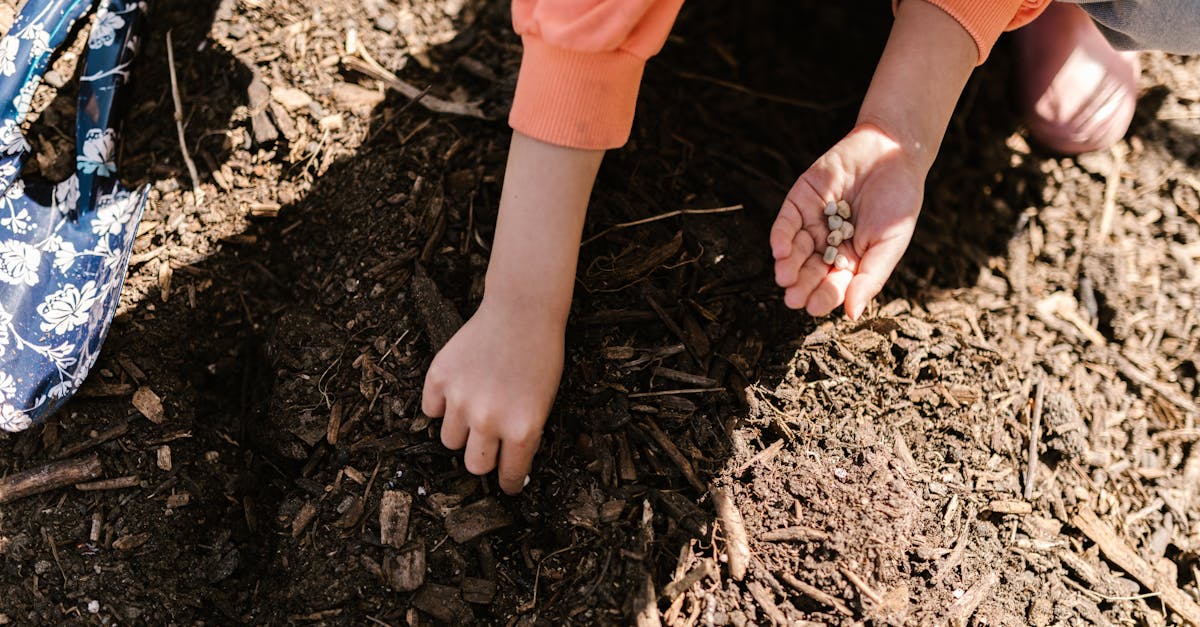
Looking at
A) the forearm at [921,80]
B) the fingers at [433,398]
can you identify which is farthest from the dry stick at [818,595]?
the forearm at [921,80]

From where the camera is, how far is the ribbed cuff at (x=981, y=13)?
61.8 inches

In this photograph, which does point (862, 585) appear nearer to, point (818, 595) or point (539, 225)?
point (818, 595)

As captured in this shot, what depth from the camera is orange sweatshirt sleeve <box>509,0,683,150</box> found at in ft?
4.33

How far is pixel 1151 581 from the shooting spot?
1660 mm

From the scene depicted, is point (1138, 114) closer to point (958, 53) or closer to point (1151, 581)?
point (958, 53)

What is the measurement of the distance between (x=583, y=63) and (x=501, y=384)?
0.57 m

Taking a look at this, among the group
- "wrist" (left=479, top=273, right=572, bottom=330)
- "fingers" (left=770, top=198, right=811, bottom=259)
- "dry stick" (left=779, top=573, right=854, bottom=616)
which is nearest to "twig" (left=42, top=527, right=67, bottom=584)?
"wrist" (left=479, top=273, right=572, bottom=330)

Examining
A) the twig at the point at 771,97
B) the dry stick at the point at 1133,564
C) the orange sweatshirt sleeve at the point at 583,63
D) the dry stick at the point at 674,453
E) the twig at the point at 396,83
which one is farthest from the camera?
the twig at the point at 771,97

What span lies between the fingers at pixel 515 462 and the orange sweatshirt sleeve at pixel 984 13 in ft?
3.66

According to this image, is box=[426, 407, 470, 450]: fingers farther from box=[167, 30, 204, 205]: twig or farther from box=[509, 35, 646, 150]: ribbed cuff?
box=[167, 30, 204, 205]: twig

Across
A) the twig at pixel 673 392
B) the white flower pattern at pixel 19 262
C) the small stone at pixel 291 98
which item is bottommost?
the white flower pattern at pixel 19 262

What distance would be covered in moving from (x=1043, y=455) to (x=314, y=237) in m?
1.62

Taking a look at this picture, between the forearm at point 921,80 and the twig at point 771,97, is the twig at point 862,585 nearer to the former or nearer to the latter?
the forearm at point 921,80

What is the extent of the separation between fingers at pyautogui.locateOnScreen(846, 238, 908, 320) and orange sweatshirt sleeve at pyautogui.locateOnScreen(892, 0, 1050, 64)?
0.44 m
